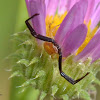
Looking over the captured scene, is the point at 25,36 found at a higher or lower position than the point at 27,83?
higher

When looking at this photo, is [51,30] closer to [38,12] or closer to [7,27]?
[38,12]

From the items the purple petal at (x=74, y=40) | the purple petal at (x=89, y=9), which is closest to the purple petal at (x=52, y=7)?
the purple petal at (x=89, y=9)

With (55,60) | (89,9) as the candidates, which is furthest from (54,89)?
(89,9)

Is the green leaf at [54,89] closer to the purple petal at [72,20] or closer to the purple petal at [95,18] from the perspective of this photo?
the purple petal at [72,20]

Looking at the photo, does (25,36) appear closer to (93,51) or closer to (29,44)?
(29,44)

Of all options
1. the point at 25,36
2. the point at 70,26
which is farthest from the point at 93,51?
the point at 25,36

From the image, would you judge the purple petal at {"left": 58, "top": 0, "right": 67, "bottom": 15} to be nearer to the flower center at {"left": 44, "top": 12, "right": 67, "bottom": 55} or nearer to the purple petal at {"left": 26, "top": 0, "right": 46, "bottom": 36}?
the flower center at {"left": 44, "top": 12, "right": 67, "bottom": 55}
